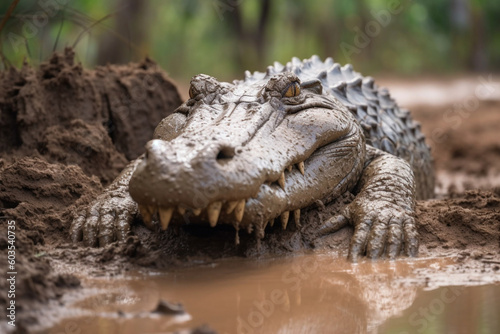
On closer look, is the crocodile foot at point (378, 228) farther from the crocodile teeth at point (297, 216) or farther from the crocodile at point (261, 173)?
the crocodile teeth at point (297, 216)

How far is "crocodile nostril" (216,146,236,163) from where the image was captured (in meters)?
3.39

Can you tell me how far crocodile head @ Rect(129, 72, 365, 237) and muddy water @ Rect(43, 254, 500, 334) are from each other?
1.06 feet

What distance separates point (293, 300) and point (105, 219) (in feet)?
5.12

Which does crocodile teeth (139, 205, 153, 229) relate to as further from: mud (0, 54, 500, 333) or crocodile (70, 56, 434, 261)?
mud (0, 54, 500, 333)

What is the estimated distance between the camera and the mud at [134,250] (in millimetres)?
2953

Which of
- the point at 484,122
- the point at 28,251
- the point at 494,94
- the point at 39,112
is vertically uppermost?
the point at 494,94

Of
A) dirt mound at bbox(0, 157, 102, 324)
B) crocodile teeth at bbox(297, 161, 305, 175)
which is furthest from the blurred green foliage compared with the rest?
crocodile teeth at bbox(297, 161, 305, 175)

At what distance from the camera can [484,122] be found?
1215 centimetres

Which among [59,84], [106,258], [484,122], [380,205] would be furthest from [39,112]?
[484,122]

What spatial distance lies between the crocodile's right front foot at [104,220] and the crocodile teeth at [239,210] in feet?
3.06

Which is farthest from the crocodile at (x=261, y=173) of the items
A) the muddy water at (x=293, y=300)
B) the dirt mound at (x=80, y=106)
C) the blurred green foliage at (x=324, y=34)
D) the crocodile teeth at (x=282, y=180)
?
the blurred green foliage at (x=324, y=34)

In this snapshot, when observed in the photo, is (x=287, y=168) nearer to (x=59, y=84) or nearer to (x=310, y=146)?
(x=310, y=146)

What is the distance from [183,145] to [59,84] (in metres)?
3.17

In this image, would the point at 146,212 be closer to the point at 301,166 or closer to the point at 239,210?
the point at 239,210
